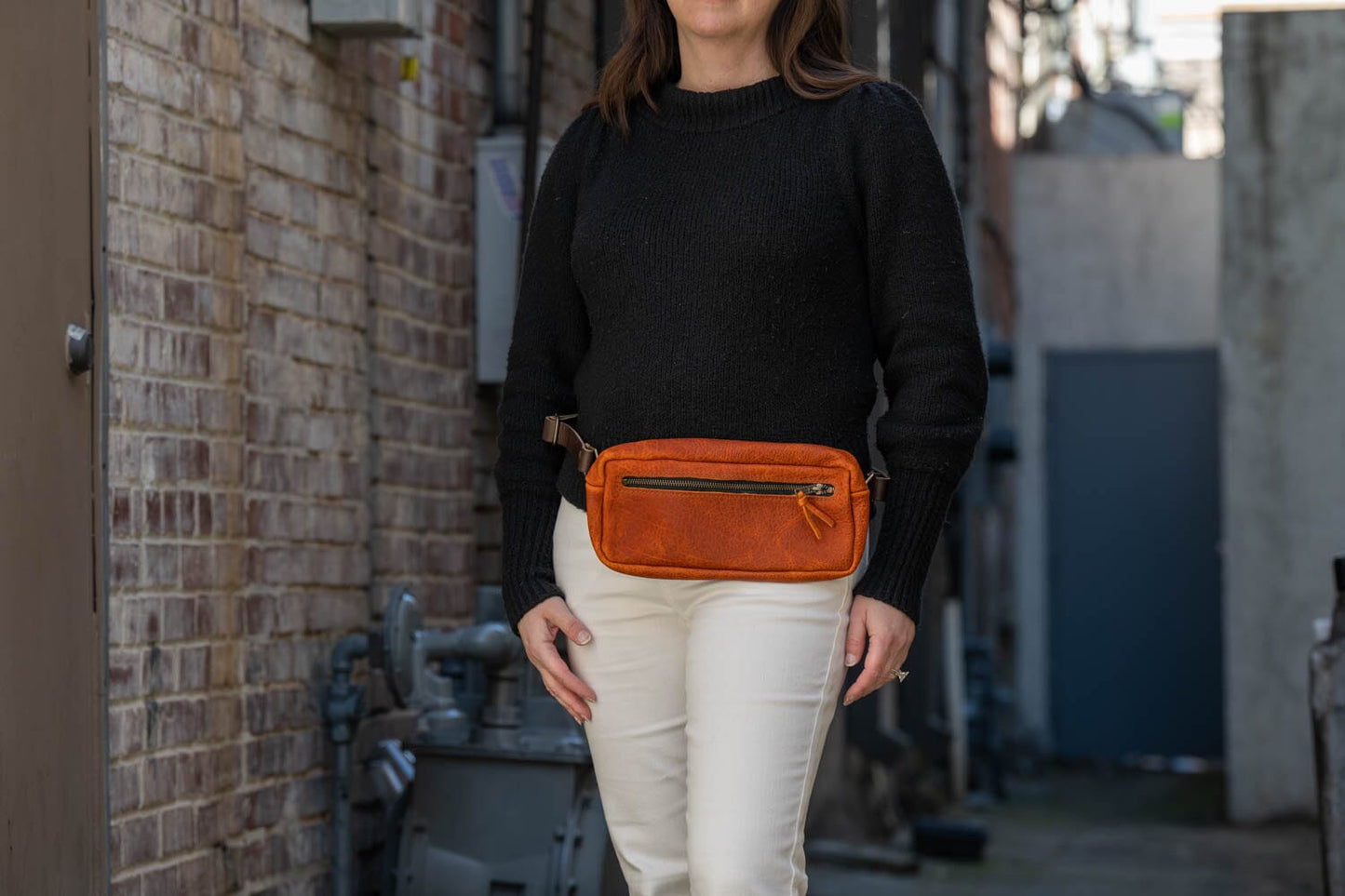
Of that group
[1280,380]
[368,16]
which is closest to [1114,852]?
[1280,380]

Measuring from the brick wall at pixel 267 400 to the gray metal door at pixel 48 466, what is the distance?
0.23m

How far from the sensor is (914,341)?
2.19 metres

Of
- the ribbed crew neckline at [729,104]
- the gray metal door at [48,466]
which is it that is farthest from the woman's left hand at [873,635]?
the gray metal door at [48,466]

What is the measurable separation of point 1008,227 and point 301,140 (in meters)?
8.71

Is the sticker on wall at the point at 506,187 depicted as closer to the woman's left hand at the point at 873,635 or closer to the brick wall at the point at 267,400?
the brick wall at the point at 267,400

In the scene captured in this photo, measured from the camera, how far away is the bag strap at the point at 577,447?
222 cm

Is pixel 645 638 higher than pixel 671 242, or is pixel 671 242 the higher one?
pixel 671 242

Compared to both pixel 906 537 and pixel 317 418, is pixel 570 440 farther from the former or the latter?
pixel 317 418

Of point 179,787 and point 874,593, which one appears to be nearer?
point 874,593

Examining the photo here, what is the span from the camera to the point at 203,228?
331 cm

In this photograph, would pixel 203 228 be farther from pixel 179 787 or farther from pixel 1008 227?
pixel 1008 227

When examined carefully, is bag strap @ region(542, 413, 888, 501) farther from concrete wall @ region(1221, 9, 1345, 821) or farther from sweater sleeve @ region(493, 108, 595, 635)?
concrete wall @ region(1221, 9, 1345, 821)

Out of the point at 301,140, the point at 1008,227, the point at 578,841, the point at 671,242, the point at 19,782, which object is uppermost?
the point at 1008,227

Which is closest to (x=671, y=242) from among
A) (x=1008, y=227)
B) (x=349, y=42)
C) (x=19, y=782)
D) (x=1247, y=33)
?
(x=19, y=782)
